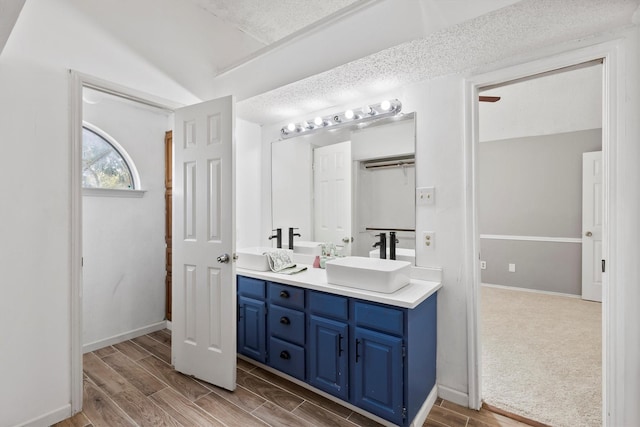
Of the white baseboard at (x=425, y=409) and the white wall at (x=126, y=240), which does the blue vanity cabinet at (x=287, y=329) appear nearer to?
the white baseboard at (x=425, y=409)

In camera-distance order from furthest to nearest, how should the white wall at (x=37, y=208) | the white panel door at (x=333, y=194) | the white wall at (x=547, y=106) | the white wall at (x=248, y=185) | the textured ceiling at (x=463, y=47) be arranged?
the white wall at (x=547, y=106)
the white wall at (x=248, y=185)
the white panel door at (x=333, y=194)
the white wall at (x=37, y=208)
the textured ceiling at (x=463, y=47)

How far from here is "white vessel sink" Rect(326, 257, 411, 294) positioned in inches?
73.6

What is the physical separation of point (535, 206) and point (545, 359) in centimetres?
277

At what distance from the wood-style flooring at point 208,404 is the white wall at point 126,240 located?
0.60 m

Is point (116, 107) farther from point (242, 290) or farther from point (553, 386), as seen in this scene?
point (553, 386)

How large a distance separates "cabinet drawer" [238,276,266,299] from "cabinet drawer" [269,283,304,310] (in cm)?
9

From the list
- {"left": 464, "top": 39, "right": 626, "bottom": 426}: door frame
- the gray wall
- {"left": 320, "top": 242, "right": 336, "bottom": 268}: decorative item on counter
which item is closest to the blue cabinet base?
{"left": 320, "top": 242, "right": 336, "bottom": 268}: decorative item on counter

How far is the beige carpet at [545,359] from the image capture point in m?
2.03

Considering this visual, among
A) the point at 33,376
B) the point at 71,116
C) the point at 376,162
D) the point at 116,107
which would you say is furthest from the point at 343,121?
the point at 33,376

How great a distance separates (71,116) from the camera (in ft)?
6.42

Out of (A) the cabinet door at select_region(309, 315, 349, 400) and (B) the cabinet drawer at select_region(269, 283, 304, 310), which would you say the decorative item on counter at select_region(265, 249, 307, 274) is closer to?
(B) the cabinet drawer at select_region(269, 283, 304, 310)

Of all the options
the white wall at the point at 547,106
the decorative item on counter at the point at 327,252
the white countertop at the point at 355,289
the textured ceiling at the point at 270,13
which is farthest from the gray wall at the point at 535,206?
the textured ceiling at the point at 270,13

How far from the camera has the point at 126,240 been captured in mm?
3152

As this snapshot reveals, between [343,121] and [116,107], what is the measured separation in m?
2.30
